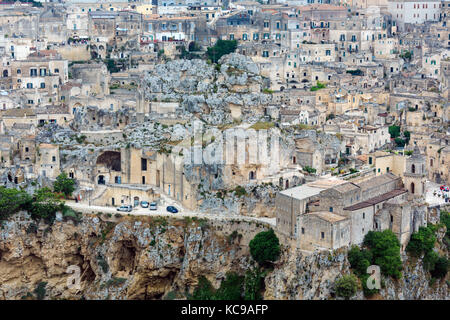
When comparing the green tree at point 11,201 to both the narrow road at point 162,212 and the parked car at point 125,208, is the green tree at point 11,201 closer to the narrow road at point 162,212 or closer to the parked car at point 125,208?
the narrow road at point 162,212

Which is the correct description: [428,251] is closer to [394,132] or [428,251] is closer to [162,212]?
[162,212]

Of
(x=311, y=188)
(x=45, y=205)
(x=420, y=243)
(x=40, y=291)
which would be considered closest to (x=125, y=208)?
(x=45, y=205)

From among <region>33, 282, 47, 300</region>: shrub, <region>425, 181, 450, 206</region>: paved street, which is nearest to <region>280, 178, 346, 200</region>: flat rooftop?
<region>425, 181, 450, 206</region>: paved street

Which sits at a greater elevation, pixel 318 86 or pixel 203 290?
pixel 318 86

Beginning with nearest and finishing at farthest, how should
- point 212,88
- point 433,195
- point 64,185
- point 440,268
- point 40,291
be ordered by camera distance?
1. point 440,268
2. point 40,291
3. point 64,185
4. point 433,195
5. point 212,88

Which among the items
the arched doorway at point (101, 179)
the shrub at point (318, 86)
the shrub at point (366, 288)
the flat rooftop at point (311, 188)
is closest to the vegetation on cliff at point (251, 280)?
the flat rooftop at point (311, 188)

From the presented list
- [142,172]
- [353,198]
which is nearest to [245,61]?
[142,172]
